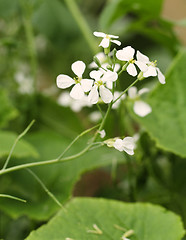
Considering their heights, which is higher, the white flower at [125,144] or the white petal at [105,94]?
the white petal at [105,94]

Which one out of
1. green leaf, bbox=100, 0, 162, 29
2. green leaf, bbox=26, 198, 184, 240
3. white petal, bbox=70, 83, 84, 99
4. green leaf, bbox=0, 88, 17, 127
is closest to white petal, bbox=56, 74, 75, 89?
white petal, bbox=70, 83, 84, 99

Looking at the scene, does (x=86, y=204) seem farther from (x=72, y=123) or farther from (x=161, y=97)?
(x=72, y=123)

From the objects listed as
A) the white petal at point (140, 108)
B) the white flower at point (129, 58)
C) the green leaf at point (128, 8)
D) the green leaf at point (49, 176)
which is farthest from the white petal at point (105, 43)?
the green leaf at point (128, 8)

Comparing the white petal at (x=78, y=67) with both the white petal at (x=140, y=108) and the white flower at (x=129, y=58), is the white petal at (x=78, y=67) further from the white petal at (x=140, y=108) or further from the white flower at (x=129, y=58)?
the white petal at (x=140, y=108)

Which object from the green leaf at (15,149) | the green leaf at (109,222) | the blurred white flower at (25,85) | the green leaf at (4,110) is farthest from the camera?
the blurred white flower at (25,85)

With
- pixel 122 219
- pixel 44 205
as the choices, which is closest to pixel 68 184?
pixel 44 205

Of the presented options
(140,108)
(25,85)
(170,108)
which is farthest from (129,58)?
(25,85)

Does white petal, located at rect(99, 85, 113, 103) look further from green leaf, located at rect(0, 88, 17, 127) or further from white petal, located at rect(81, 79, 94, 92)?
green leaf, located at rect(0, 88, 17, 127)
